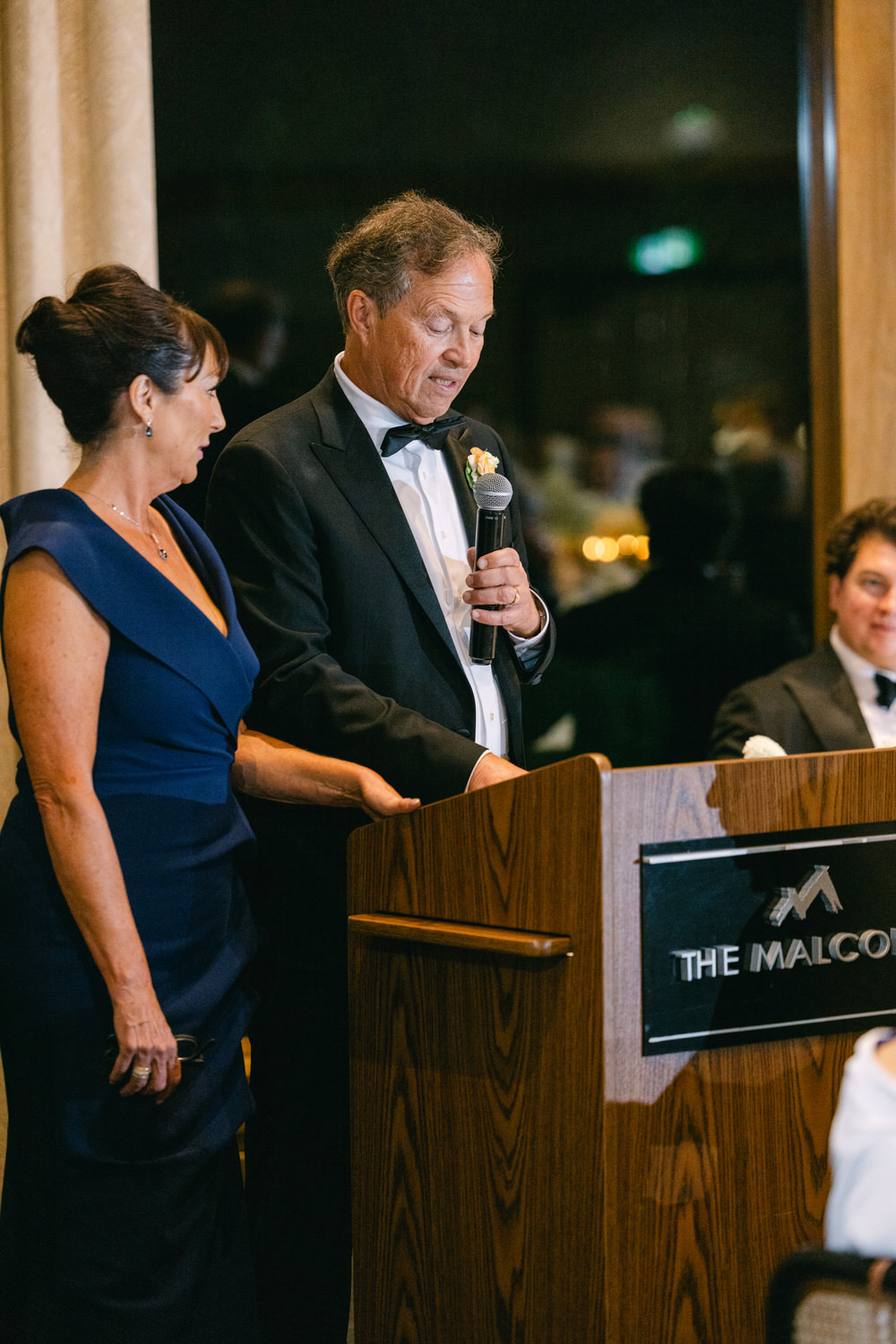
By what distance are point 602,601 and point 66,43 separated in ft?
5.72

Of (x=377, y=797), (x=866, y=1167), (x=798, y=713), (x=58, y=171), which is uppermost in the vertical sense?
(x=58, y=171)

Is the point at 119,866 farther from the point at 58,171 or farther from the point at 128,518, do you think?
the point at 58,171

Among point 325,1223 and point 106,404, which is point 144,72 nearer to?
point 106,404

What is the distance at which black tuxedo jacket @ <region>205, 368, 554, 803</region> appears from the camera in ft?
5.74

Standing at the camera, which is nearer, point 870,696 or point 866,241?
point 870,696

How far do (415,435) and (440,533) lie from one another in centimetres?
16

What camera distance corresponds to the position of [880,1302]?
878 mm

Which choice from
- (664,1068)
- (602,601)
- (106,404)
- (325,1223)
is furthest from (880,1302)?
(602,601)

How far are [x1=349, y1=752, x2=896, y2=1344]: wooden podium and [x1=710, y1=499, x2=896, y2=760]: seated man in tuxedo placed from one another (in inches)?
54.7

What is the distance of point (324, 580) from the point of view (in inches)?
70.8

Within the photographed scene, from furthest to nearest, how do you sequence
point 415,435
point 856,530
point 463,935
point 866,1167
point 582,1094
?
point 856,530 → point 415,435 → point 463,935 → point 582,1094 → point 866,1167

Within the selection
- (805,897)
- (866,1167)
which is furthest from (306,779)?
(866,1167)

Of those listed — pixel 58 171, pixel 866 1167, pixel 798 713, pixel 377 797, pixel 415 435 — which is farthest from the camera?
pixel 798 713

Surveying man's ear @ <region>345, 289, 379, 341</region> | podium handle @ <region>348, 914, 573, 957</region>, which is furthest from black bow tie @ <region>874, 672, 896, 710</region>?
podium handle @ <region>348, 914, 573, 957</region>
